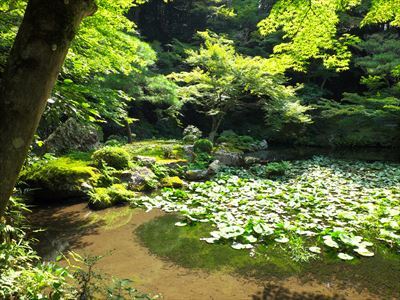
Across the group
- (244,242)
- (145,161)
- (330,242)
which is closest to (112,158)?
(145,161)

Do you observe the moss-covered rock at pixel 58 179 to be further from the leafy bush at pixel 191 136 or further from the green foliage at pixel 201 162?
the leafy bush at pixel 191 136

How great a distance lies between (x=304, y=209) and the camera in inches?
269

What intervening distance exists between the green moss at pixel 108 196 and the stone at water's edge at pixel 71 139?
325 cm

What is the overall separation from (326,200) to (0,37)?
23.6 feet

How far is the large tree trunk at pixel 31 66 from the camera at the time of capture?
1466 millimetres

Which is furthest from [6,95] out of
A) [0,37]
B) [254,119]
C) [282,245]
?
[254,119]

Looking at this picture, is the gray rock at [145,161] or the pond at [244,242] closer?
the pond at [244,242]

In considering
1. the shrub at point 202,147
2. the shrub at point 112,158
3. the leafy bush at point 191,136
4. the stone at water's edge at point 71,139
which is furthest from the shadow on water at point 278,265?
the leafy bush at point 191,136

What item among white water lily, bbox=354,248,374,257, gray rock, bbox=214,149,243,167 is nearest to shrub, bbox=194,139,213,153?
gray rock, bbox=214,149,243,167

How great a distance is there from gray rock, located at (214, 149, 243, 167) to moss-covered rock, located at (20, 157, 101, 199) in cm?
655

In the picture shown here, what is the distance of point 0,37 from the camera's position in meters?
4.30

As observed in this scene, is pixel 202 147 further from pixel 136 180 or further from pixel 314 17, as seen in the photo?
pixel 314 17

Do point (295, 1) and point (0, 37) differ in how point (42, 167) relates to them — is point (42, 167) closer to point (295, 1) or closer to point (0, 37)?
point (0, 37)

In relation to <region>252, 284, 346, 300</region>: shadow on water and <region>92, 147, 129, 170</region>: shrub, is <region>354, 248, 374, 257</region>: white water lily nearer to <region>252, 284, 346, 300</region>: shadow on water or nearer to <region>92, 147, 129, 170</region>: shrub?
<region>252, 284, 346, 300</region>: shadow on water
